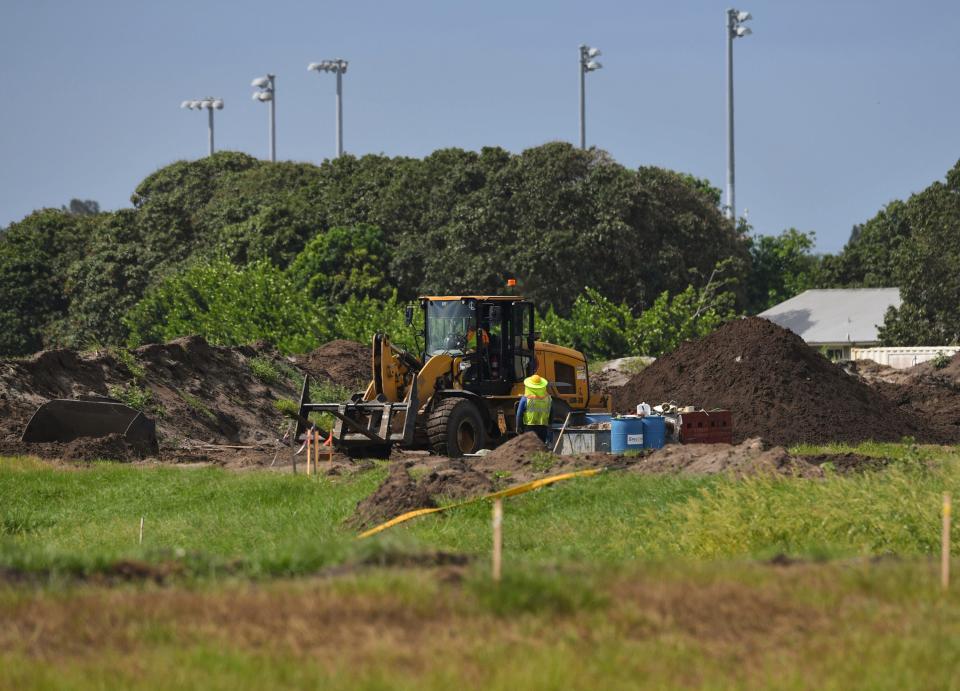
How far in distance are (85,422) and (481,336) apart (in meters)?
7.83

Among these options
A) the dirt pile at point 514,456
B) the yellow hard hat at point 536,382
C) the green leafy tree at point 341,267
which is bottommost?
the dirt pile at point 514,456

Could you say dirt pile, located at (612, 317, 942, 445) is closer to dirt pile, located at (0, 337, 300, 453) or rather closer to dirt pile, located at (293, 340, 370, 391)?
dirt pile, located at (293, 340, 370, 391)

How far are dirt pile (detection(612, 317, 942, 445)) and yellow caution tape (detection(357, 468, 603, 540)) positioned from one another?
34.6 ft

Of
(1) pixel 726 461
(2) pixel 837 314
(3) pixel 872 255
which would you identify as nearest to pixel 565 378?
(1) pixel 726 461

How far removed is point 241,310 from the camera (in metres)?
54.1

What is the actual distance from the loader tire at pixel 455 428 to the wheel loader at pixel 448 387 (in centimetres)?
2

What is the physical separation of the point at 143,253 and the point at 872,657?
6881 cm

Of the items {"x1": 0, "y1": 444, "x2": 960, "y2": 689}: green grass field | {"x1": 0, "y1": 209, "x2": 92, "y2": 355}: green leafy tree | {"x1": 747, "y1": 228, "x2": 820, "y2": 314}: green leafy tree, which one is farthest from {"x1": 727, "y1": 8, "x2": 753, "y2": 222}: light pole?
{"x1": 0, "y1": 444, "x2": 960, "y2": 689}: green grass field

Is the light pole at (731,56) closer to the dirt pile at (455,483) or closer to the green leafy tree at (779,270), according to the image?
the green leafy tree at (779,270)

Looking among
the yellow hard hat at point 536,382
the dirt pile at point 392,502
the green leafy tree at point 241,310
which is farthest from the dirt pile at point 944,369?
the dirt pile at point 392,502

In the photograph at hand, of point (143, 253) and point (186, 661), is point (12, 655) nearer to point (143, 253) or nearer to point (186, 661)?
point (186, 661)

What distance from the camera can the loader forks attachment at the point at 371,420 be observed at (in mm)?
24781

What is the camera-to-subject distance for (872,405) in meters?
32.6

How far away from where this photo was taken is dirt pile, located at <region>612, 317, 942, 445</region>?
30797 millimetres
